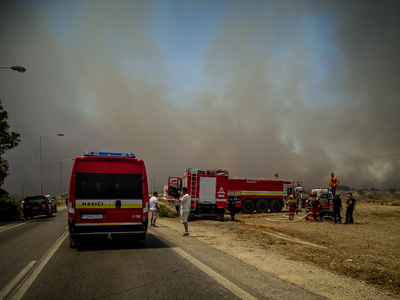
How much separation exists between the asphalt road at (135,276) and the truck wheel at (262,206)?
720 inches

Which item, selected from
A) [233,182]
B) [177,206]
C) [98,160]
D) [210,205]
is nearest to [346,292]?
[98,160]

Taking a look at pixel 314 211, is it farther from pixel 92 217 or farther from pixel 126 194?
pixel 92 217

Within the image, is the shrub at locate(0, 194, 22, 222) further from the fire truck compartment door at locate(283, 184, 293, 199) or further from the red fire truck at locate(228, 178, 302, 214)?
the fire truck compartment door at locate(283, 184, 293, 199)

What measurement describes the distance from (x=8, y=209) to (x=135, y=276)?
25.0m

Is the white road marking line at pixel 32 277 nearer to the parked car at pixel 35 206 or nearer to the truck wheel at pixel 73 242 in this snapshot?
the truck wheel at pixel 73 242

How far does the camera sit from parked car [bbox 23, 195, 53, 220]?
25922mm

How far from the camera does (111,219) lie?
29.9 ft

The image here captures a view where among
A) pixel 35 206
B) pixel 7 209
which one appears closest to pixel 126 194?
pixel 35 206

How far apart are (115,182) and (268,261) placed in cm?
477

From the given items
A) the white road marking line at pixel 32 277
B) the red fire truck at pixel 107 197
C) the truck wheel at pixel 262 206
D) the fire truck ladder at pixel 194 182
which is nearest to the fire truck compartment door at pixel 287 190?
the truck wheel at pixel 262 206

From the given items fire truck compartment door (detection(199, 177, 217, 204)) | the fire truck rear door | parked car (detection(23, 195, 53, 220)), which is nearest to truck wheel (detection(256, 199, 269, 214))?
fire truck compartment door (detection(199, 177, 217, 204))

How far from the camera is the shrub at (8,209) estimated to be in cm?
2558

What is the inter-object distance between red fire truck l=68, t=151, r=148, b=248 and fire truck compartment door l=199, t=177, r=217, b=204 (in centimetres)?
1232

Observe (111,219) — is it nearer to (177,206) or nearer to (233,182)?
(177,206)
